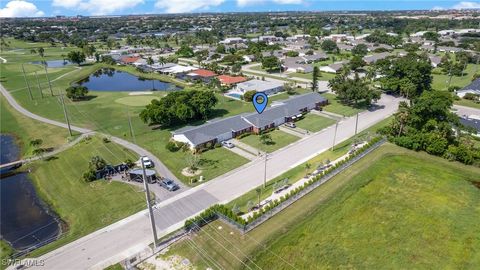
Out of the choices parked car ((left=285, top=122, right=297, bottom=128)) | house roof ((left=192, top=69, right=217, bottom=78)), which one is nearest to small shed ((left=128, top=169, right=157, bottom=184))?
parked car ((left=285, top=122, right=297, bottom=128))

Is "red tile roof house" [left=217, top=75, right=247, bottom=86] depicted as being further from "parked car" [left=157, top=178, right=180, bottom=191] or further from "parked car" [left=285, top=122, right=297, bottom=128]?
"parked car" [left=157, top=178, right=180, bottom=191]

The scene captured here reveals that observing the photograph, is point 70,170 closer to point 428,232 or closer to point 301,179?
point 301,179

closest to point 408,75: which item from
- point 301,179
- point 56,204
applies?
point 301,179

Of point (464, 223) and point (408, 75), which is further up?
point (408, 75)

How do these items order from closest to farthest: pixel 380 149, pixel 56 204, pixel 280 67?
1. pixel 56 204
2. pixel 380 149
3. pixel 280 67

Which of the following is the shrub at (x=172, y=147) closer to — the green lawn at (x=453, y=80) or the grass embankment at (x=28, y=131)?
the grass embankment at (x=28, y=131)

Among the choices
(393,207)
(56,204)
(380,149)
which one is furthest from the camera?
(380,149)

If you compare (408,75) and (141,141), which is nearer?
(141,141)
